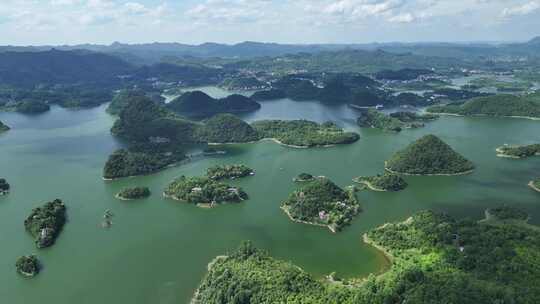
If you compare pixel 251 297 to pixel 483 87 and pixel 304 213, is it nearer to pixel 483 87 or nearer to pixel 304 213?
pixel 304 213

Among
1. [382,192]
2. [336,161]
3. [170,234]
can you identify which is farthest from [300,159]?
[170,234]

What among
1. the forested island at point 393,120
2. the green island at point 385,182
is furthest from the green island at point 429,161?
the forested island at point 393,120

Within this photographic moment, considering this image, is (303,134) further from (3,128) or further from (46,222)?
(3,128)

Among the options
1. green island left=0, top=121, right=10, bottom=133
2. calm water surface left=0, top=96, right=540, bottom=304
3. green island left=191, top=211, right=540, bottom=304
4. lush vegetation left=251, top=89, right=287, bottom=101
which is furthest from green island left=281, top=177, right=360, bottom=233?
lush vegetation left=251, top=89, right=287, bottom=101

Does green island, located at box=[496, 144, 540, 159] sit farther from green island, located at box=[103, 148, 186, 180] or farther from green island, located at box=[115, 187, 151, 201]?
green island, located at box=[115, 187, 151, 201]

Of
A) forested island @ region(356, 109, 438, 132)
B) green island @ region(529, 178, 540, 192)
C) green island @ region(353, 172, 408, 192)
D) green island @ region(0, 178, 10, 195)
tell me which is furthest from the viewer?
forested island @ region(356, 109, 438, 132)

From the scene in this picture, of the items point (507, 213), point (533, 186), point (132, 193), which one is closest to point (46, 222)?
point (132, 193)
